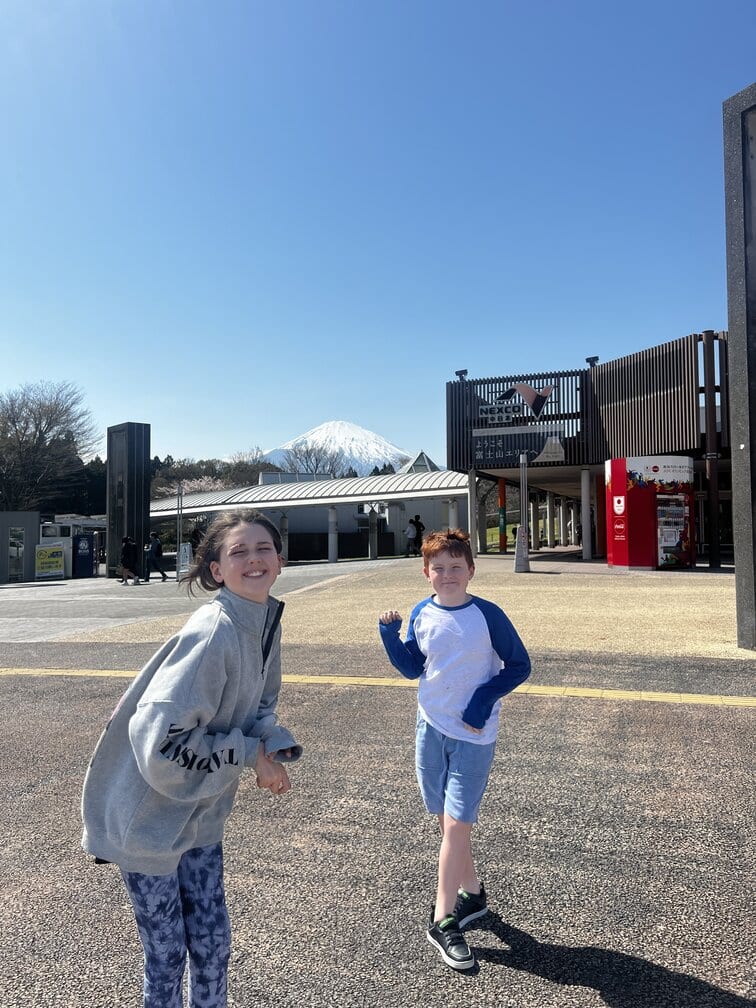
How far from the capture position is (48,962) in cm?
257

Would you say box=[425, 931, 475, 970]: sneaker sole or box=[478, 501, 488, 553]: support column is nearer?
box=[425, 931, 475, 970]: sneaker sole

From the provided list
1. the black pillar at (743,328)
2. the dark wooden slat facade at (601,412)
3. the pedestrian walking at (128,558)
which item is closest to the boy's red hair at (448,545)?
the black pillar at (743,328)

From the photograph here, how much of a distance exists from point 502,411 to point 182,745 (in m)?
28.1

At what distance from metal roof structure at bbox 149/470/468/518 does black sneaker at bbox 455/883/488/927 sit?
31.7 meters

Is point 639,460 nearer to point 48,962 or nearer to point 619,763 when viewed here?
point 619,763

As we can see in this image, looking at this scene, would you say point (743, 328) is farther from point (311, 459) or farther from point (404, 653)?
point (311, 459)

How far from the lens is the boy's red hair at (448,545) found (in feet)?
9.65

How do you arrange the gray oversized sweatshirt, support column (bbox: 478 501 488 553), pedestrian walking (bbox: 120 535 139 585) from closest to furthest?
the gray oversized sweatshirt < pedestrian walking (bbox: 120 535 139 585) < support column (bbox: 478 501 488 553)

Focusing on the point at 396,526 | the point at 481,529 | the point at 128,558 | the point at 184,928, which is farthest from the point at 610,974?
the point at 396,526

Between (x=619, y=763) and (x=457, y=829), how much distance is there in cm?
232

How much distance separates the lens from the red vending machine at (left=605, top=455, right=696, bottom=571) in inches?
807

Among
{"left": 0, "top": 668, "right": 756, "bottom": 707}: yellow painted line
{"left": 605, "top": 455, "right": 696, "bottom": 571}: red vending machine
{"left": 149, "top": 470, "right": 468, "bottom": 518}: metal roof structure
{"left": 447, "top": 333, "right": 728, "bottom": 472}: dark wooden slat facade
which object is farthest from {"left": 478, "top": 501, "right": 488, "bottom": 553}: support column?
{"left": 0, "top": 668, "right": 756, "bottom": 707}: yellow painted line

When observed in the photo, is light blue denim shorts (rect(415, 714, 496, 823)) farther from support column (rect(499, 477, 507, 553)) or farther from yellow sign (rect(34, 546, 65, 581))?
support column (rect(499, 477, 507, 553))

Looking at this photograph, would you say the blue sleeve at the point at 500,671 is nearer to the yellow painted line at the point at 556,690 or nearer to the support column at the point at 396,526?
the yellow painted line at the point at 556,690
